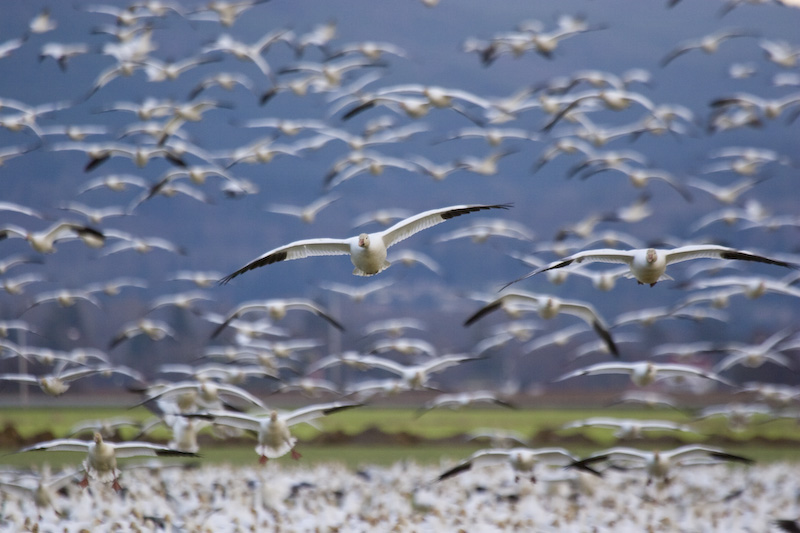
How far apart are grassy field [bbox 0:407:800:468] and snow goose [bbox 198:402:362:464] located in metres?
6.70

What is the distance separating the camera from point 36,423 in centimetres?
2656

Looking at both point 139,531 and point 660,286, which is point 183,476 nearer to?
point 139,531

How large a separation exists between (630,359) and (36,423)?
25225 millimetres

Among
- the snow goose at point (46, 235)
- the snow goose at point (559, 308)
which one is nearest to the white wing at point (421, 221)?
the snow goose at point (559, 308)

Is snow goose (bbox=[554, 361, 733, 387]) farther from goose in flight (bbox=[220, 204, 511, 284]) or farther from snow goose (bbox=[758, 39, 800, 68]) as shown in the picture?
snow goose (bbox=[758, 39, 800, 68])

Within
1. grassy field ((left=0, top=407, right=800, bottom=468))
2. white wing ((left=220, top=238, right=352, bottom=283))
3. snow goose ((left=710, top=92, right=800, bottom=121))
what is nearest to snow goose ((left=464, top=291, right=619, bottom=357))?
white wing ((left=220, top=238, right=352, bottom=283))

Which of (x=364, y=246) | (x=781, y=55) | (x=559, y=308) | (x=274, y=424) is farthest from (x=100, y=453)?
(x=781, y=55)

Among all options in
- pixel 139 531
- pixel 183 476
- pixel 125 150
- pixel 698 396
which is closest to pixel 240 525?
pixel 139 531

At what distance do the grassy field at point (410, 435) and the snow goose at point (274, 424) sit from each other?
6.70 meters

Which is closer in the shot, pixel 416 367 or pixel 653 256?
pixel 653 256

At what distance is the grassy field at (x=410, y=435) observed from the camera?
21453mm

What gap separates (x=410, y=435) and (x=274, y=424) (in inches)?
541

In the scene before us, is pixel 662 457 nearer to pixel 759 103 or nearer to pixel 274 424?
pixel 274 424

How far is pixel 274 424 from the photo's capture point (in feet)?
35.3
